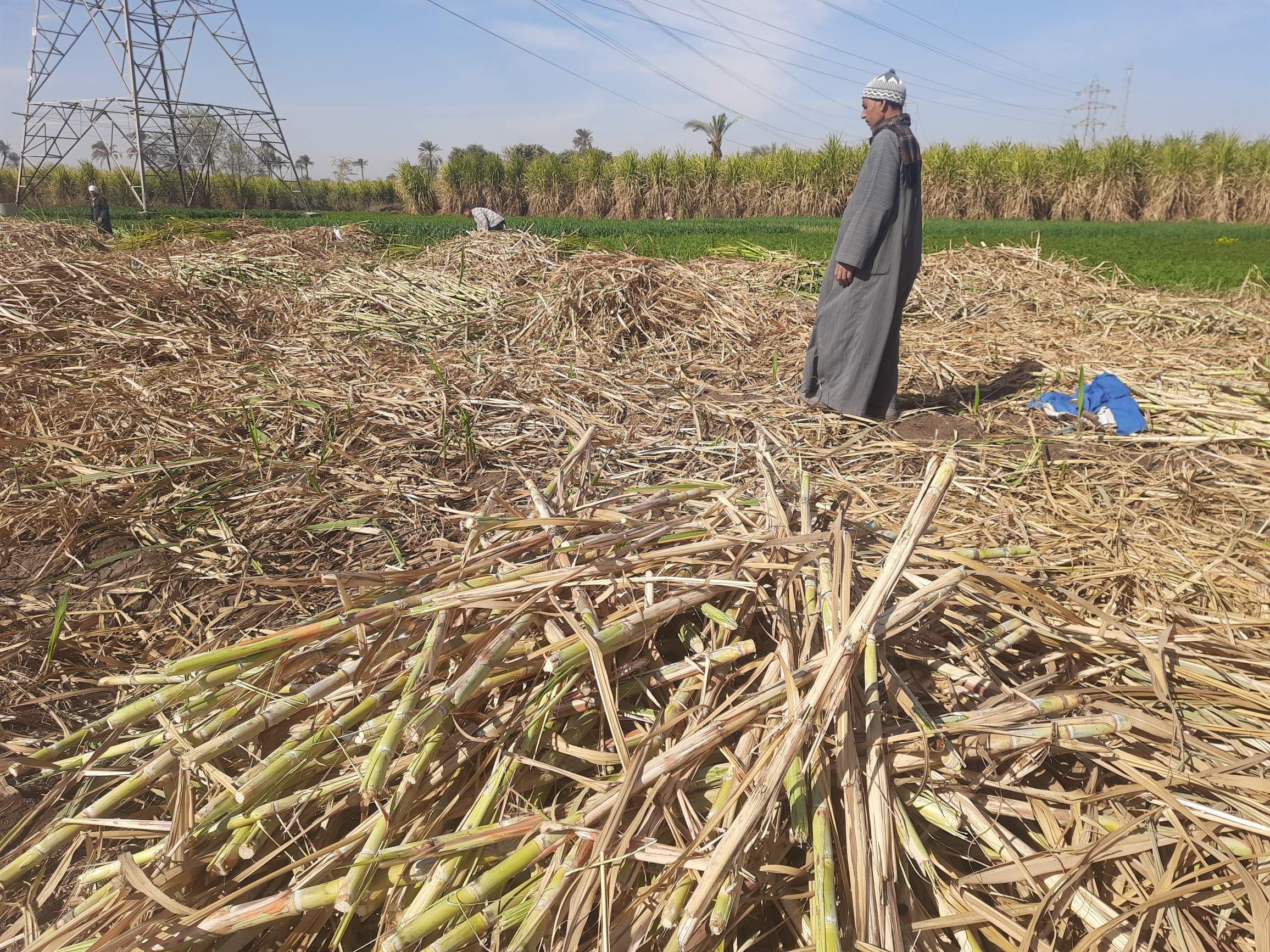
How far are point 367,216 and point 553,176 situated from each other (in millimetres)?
8171

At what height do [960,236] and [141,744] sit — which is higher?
[960,236]

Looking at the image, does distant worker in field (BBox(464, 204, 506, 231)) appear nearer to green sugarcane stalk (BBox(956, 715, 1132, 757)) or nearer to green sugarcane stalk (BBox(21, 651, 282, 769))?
green sugarcane stalk (BBox(21, 651, 282, 769))

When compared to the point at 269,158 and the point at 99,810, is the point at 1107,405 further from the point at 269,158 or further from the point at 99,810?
the point at 269,158

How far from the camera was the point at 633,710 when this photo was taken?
1.53 m

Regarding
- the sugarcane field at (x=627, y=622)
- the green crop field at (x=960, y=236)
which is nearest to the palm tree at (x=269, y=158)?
the green crop field at (x=960, y=236)

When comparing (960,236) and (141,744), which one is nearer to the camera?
(141,744)

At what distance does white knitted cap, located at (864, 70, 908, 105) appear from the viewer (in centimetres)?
395

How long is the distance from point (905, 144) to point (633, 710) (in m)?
3.64

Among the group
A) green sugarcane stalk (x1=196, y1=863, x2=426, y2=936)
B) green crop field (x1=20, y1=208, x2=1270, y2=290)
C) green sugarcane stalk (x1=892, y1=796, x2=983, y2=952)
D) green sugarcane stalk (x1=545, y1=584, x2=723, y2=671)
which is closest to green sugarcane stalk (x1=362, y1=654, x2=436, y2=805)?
green sugarcane stalk (x1=196, y1=863, x2=426, y2=936)

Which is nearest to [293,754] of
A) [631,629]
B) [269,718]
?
[269,718]

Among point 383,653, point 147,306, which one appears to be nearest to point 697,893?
point 383,653

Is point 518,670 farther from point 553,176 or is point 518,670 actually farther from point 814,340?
point 553,176

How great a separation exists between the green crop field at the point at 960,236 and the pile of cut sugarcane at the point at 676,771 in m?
5.85

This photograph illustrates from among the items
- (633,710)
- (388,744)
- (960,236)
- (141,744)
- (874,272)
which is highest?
(960,236)
